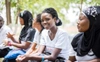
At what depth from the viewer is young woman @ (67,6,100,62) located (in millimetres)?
1639

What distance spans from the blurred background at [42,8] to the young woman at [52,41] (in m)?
1.89

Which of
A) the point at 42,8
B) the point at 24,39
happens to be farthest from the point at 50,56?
the point at 42,8

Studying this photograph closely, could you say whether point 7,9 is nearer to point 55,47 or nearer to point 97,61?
point 55,47

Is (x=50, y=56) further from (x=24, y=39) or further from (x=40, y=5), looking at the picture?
(x=40, y=5)

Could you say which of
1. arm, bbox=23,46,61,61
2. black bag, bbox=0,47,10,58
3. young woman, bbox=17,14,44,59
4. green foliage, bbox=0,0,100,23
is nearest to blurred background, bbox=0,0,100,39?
green foliage, bbox=0,0,100,23

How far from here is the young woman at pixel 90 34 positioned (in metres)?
1.64

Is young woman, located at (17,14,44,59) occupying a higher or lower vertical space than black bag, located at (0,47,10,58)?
higher

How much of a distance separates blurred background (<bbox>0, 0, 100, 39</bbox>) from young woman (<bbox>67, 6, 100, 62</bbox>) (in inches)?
94.9

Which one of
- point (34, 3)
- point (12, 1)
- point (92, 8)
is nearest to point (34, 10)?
point (34, 3)

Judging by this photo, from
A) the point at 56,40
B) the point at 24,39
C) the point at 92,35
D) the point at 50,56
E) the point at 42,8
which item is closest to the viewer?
the point at 92,35

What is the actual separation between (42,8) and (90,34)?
3224mm

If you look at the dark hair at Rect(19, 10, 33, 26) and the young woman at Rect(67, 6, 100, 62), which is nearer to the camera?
the young woman at Rect(67, 6, 100, 62)

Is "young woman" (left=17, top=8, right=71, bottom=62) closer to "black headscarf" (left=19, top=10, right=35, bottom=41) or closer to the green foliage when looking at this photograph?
"black headscarf" (left=19, top=10, right=35, bottom=41)

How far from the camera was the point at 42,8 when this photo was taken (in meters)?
4.79
